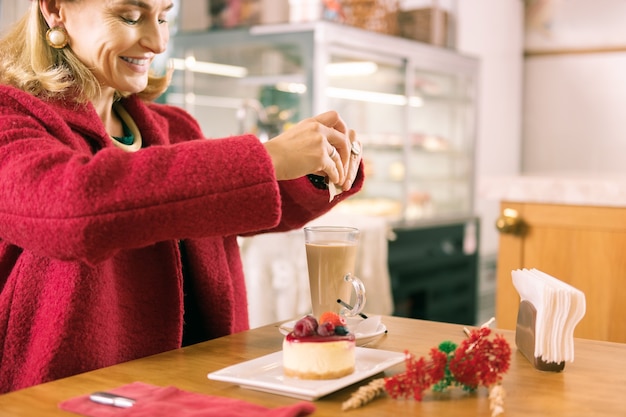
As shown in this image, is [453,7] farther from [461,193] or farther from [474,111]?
[461,193]

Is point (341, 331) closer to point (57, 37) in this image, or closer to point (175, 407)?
point (175, 407)

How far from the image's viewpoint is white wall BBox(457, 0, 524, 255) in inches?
249

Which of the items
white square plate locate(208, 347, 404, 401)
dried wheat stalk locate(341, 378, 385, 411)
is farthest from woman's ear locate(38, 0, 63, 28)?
dried wheat stalk locate(341, 378, 385, 411)

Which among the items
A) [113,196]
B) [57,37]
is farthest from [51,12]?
[113,196]

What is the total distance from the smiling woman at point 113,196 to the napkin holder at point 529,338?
402 mm

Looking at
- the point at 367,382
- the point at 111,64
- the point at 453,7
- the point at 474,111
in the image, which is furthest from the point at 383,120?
the point at 367,382

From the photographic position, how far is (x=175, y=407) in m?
0.97

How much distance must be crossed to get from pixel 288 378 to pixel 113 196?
361 millimetres

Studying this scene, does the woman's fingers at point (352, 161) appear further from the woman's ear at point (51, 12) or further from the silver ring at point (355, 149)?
the woman's ear at point (51, 12)

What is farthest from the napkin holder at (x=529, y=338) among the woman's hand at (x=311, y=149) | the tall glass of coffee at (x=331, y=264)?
the woman's hand at (x=311, y=149)

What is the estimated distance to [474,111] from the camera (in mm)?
5965

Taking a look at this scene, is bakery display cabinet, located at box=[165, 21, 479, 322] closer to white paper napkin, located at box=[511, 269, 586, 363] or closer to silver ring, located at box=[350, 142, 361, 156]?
silver ring, located at box=[350, 142, 361, 156]

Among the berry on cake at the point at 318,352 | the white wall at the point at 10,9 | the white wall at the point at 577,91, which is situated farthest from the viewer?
the white wall at the point at 577,91

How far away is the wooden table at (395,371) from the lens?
0.99m
